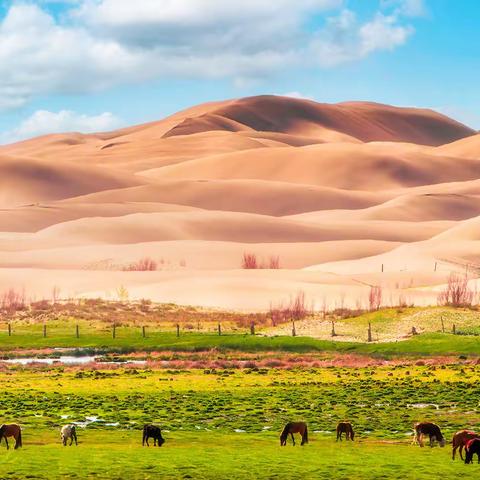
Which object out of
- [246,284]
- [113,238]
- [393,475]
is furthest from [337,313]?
[113,238]

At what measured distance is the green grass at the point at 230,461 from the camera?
2728cm

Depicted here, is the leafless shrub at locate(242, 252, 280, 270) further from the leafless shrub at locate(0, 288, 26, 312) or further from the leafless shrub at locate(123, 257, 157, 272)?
the leafless shrub at locate(0, 288, 26, 312)

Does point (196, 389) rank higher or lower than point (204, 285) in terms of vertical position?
lower

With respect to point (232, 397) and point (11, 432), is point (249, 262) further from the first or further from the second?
point (11, 432)

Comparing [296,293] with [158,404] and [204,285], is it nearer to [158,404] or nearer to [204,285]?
[204,285]

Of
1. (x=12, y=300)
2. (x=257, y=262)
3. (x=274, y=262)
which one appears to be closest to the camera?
(x=12, y=300)

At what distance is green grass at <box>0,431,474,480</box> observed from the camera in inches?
1074

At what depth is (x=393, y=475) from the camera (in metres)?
27.2

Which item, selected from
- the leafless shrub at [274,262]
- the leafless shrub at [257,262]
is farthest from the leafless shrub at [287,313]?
the leafless shrub at [274,262]

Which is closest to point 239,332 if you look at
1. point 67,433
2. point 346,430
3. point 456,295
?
point 456,295

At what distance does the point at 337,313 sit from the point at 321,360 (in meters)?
23.5

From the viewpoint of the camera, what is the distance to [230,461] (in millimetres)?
28969

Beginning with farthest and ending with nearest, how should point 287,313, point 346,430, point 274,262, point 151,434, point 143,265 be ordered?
point 274,262 < point 143,265 < point 287,313 < point 346,430 < point 151,434

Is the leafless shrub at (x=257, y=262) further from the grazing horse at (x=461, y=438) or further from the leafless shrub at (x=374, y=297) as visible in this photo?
the grazing horse at (x=461, y=438)
